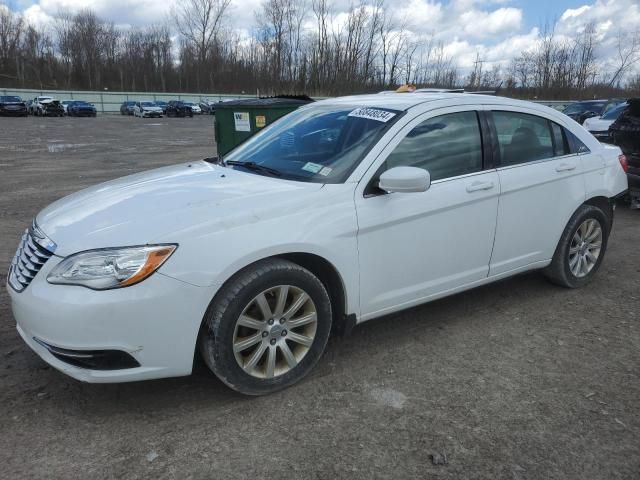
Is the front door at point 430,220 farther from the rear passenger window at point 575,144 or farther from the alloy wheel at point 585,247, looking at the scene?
the alloy wheel at point 585,247

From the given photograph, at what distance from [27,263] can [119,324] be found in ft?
2.47

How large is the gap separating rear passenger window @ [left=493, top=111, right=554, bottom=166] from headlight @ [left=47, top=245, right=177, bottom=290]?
2560 mm

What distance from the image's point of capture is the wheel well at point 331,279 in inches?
118

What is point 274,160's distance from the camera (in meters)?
3.63

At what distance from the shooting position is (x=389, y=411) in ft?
9.34

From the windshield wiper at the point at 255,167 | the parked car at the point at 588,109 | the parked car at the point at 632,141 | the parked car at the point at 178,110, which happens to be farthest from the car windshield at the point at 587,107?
the parked car at the point at 178,110

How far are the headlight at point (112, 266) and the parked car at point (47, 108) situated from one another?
153 feet

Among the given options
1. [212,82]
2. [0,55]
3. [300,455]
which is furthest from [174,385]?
[0,55]

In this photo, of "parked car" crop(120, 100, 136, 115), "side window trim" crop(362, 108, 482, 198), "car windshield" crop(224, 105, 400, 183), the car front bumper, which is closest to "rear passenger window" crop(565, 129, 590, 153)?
"side window trim" crop(362, 108, 482, 198)

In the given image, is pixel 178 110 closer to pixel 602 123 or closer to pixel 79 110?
pixel 79 110

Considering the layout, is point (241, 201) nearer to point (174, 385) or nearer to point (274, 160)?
point (274, 160)

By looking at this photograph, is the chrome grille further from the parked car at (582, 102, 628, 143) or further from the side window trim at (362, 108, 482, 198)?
the parked car at (582, 102, 628, 143)

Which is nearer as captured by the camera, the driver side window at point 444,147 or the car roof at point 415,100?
the driver side window at point 444,147

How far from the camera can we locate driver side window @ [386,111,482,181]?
340 centimetres
